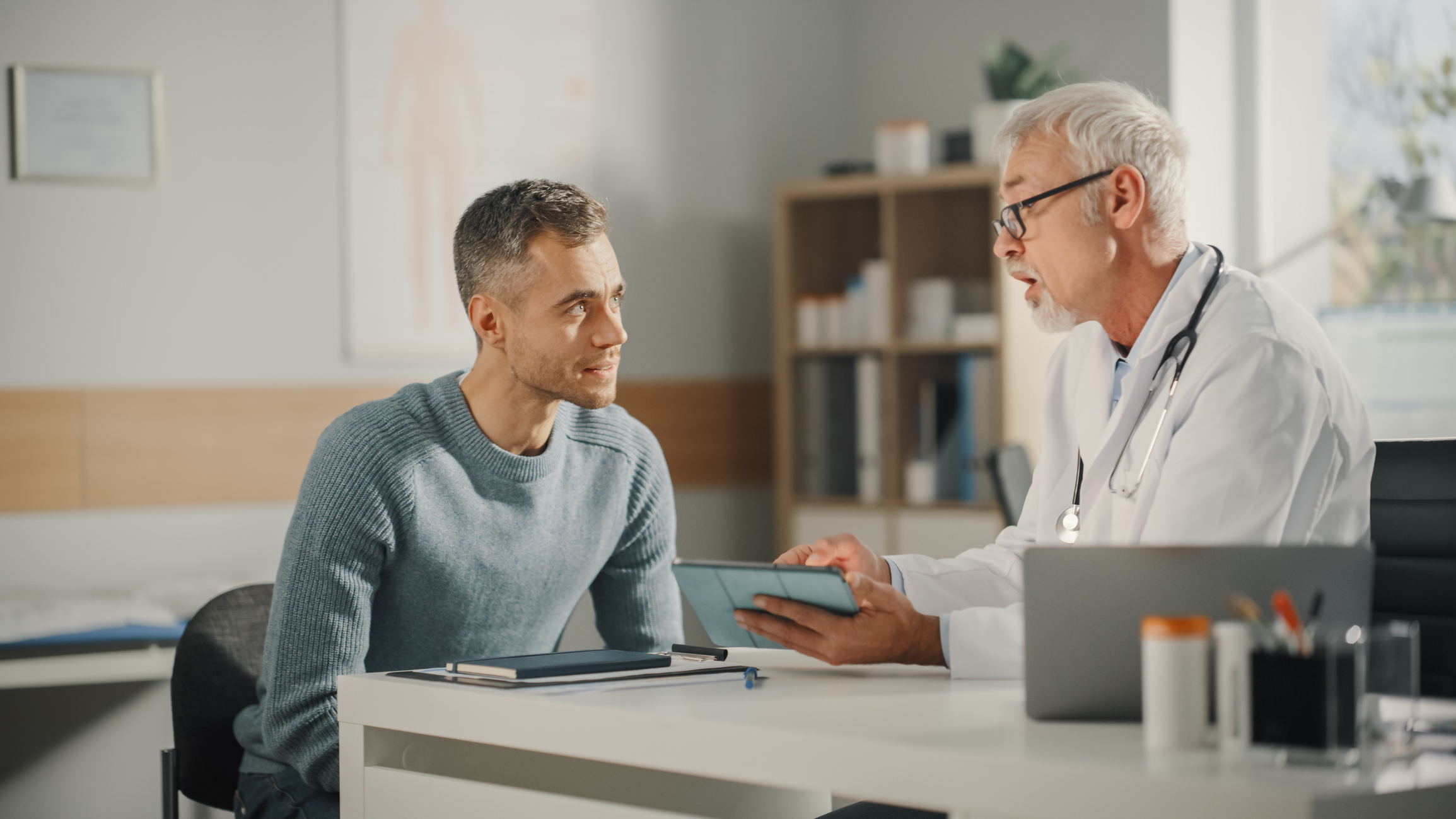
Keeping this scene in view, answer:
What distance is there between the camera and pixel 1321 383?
5.19 feet

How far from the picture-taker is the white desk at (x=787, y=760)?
0.99 metres

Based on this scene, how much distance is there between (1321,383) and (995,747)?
0.72 m

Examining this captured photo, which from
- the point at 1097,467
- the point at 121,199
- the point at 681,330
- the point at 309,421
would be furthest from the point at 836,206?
the point at 1097,467

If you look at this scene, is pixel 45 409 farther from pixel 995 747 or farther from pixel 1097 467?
pixel 995 747

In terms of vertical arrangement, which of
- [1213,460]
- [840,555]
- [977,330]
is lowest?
[840,555]

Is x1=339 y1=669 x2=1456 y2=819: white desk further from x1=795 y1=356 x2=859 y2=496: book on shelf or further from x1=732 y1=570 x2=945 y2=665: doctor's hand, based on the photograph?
x1=795 y1=356 x2=859 y2=496: book on shelf

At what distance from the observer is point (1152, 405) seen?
171 centimetres

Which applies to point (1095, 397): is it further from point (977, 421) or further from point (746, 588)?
point (977, 421)

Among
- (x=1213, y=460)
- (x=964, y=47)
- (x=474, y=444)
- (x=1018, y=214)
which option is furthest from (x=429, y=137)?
(x=1213, y=460)

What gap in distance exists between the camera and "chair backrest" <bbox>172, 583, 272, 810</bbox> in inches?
76.4

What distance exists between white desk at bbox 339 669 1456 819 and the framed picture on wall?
2243 millimetres

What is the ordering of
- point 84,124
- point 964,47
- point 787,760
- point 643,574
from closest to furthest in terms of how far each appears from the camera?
point 787,760 → point 643,574 → point 84,124 → point 964,47

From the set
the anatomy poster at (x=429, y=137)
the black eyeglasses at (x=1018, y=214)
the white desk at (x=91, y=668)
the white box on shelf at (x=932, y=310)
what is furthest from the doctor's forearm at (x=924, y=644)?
the white box on shelf at (x=932, y=310)

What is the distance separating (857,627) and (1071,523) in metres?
0.40
